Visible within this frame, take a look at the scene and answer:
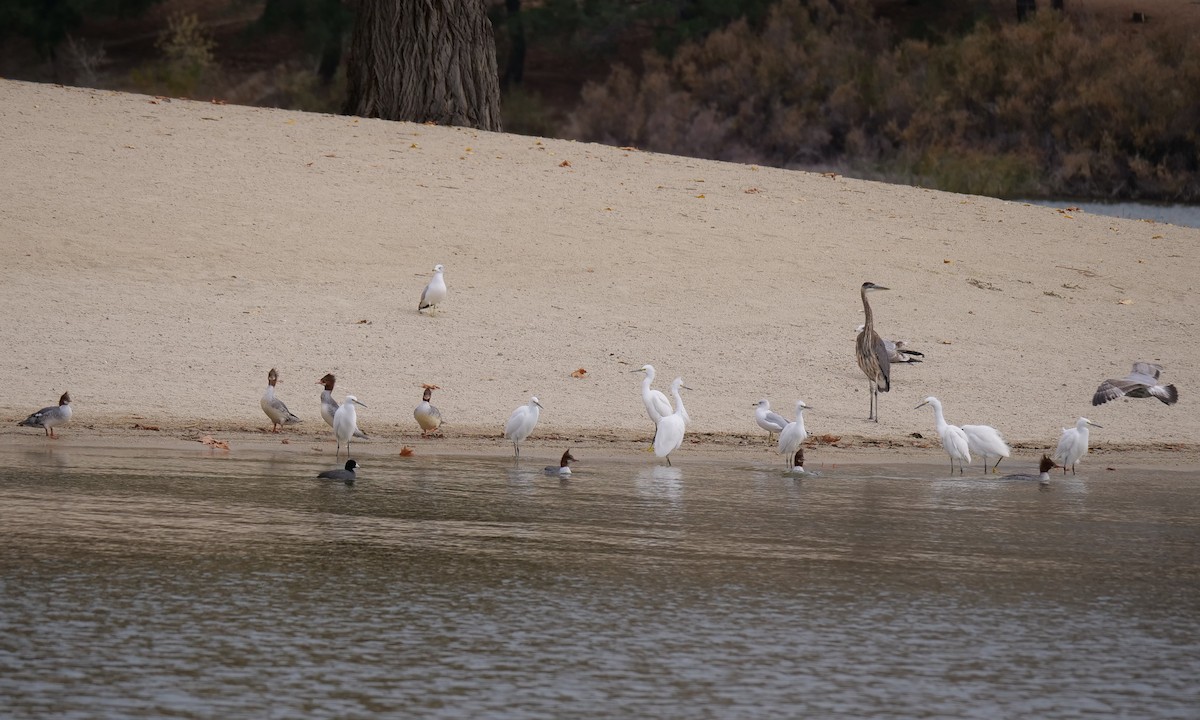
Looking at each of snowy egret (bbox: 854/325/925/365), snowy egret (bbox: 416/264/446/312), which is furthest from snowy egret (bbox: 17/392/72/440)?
snowy egret (bbox: 854/325/925/365)

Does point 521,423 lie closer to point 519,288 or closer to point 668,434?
point 668,434

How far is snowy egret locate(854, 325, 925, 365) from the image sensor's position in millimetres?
14344

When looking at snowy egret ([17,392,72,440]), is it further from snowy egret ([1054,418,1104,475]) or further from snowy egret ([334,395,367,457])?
snowy egret ([1054,418,1104,475])

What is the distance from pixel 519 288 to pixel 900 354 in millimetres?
3925

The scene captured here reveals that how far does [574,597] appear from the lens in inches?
278

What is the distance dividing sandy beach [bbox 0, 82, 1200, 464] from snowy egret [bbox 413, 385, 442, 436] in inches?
5.8

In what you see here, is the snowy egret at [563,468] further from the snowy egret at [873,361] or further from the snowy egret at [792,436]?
the snowy egret at [873,361]

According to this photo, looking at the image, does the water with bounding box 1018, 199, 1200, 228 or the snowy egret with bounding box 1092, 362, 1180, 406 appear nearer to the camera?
the snowy egret with bounding box 1092, 362, 1180, 406

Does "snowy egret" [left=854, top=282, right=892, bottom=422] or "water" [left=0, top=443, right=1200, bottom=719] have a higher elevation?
"snowy egret" [left=854, top=282, right=892, bottom=422]

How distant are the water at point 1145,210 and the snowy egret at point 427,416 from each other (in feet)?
71.3

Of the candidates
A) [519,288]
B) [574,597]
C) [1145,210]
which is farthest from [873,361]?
[1145,210]

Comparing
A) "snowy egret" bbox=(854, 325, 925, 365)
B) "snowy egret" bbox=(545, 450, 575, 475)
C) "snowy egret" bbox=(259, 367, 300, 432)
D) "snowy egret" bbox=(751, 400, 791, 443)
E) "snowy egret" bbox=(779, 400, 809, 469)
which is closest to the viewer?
"snowy egret" bbox=(545, 450, 575, 475)

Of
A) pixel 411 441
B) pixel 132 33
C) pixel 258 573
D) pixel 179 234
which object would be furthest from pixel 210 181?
pixel 132 33

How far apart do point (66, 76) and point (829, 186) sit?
3716 cm
